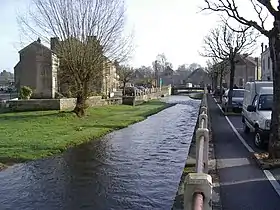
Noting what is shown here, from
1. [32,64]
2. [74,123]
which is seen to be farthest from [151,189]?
[32,64]

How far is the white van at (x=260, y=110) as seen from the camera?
586 inches

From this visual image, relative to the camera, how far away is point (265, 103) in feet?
56.3

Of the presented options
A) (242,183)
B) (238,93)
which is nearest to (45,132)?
(242,183)

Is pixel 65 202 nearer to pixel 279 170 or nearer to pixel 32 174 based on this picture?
pixel 32 174

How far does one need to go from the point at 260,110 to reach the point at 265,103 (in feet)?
2.53

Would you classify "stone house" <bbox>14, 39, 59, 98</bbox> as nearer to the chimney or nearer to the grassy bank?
the chimney

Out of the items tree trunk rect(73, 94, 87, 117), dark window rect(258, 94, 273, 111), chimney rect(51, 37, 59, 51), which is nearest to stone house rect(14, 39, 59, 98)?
chimney rect(51, 37, 59, 51)

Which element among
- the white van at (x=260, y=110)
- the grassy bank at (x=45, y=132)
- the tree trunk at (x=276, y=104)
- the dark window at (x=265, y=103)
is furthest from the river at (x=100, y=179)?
the dark window at (x=265, y=103)

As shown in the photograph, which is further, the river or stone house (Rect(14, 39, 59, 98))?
stone house (Rect(14, 39, 59, 98))

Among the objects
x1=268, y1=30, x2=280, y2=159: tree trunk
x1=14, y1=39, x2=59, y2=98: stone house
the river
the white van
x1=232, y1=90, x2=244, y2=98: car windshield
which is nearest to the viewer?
the river

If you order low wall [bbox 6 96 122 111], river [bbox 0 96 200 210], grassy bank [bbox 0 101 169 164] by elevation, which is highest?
low wall [bbox 6 96 122 111]

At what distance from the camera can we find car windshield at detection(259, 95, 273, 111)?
16.8 meters

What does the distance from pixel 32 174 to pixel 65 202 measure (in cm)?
363

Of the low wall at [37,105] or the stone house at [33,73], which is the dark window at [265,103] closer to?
the low wall at [37,105]
